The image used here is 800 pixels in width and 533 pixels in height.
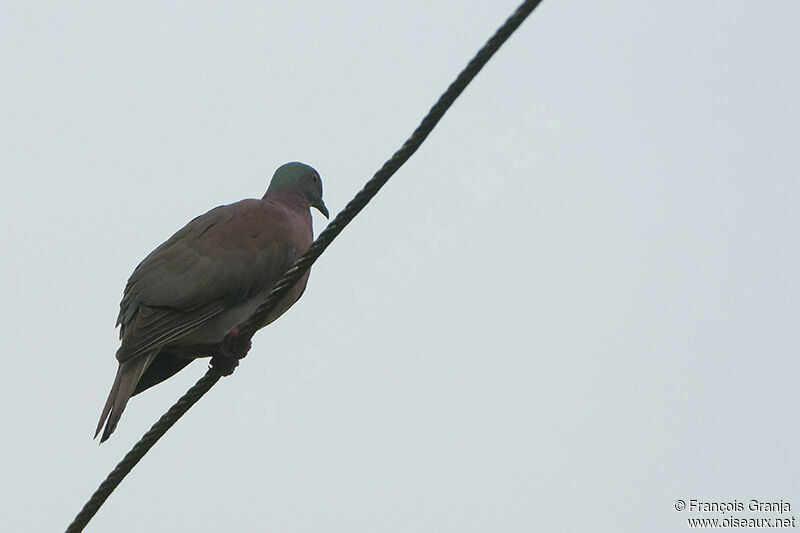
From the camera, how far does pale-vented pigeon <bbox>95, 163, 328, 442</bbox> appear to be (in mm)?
4645

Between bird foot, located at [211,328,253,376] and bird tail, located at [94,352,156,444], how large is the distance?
0.31 metres

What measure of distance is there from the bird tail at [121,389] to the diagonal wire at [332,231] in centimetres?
59

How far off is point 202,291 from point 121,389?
62cm

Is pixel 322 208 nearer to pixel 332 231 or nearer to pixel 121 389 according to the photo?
pixel 121 389

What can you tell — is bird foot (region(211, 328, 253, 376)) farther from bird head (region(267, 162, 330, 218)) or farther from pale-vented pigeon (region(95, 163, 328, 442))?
bird head (region(267, 162, 330, 218))

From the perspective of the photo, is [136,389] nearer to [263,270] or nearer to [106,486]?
[263,270]

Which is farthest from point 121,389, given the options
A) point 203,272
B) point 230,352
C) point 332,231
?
point 332,231

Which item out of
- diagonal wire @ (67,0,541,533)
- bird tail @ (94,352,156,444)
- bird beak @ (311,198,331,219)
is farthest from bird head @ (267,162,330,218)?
diagonal wire @ (67,0,541,533)

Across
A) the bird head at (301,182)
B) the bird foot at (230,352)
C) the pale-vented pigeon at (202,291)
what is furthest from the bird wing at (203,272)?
the bird head at (301,182)

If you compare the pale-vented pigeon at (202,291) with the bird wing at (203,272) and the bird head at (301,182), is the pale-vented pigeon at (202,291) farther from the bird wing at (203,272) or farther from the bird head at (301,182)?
the bird head at (301,182)

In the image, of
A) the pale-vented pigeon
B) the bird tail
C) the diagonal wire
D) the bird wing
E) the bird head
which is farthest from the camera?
the bird head

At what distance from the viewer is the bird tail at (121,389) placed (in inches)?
168

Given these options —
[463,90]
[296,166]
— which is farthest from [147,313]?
[463,90]

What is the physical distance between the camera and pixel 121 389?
176 inches
